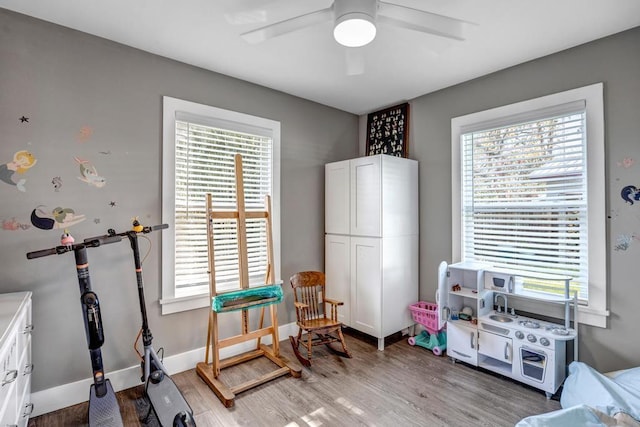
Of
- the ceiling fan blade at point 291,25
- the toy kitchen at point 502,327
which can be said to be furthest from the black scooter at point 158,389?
the toy kitchen at point 502,327

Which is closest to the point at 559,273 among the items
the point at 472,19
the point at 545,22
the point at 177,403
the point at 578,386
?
the point at 578,386

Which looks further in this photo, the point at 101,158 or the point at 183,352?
the point at 183,352

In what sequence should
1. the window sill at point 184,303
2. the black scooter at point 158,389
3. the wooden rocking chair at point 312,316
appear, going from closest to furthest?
the black scooter at point 158,389 → the window sill at point 184,303 → the wooden rocking chair at point 312,316

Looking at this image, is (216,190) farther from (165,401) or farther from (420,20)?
(420,20)

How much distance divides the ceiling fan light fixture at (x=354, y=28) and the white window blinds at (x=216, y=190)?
5.57 feet

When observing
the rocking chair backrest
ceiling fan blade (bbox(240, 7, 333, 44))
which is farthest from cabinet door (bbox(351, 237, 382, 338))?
ceiling fan blade (bbox(240, 7, 333, 44))

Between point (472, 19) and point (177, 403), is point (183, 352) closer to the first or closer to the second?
point (177, 403)

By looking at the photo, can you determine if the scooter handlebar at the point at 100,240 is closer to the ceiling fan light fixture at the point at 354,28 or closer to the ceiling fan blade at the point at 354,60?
the ceiling fan light fixture at the point at 354,28

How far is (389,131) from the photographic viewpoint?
401 centimetres

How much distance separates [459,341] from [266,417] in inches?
73.3

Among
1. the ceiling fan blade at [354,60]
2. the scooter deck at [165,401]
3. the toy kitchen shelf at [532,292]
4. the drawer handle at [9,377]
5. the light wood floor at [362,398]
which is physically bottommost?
the light wood floor at [362,398]

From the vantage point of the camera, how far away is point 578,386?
7.17 feet

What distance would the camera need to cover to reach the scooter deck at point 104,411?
2006mm

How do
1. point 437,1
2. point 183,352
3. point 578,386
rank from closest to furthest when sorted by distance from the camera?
point 437,1 → point 578,386 → point 183,352
